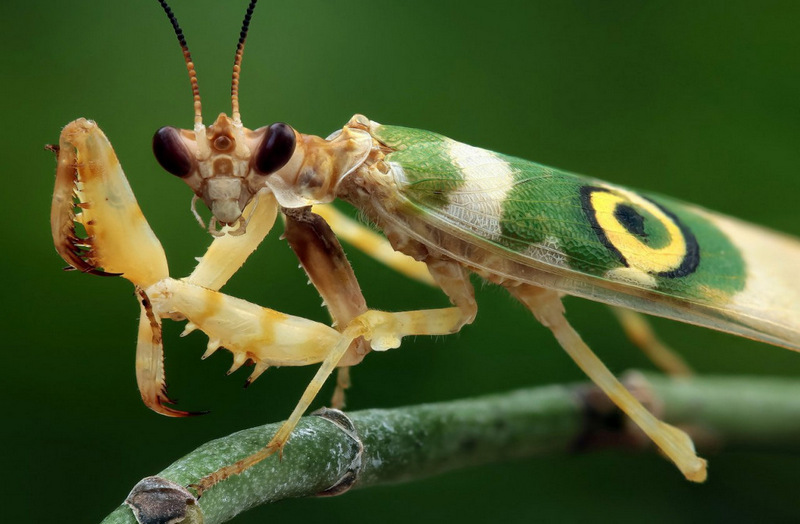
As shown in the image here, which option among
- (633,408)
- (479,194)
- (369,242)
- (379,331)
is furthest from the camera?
(369,242)

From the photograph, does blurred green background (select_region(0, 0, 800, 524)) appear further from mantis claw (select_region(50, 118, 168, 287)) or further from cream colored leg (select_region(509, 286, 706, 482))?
mantis claw (select_region(50, 118, 168, 287))

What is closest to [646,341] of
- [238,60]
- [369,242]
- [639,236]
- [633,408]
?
[633,408]

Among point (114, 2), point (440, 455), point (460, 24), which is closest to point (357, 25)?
point (460, 24)

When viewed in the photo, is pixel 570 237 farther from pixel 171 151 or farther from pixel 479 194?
pixel 171 151

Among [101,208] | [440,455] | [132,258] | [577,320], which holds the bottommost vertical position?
[577,320]

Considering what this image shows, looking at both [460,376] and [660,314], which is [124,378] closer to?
[460,376]

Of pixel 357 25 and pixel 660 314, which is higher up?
pixel 357 25

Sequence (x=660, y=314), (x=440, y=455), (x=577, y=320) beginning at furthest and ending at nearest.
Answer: (x=577, y=320)
(x=660, y=314)
(x=440, y=455)

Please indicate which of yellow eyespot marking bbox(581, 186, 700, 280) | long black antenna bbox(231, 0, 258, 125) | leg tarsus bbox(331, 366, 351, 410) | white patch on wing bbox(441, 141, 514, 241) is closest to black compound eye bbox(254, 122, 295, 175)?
long black antenna bbox(231, 0, 258, 125)
